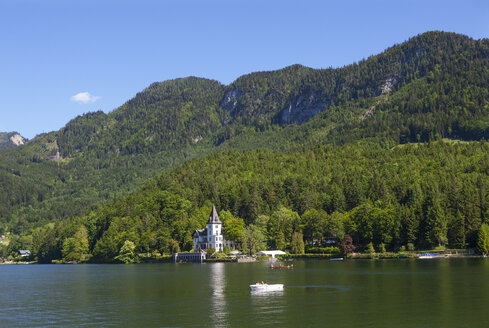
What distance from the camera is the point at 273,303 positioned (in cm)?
6469

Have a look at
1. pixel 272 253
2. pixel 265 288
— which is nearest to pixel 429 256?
pixel 272 253

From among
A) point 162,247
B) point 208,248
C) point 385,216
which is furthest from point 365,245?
point 162,247

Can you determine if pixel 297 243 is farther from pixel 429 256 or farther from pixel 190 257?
pixel 429 256

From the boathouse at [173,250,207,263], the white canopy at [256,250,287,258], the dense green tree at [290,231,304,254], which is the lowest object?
the boathouse at [173,250,207,263]

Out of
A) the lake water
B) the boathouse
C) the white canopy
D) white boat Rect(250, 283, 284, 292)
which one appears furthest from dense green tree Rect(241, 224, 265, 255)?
white boat Rect(250, 283, 284, 292)

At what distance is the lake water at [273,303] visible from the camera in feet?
175

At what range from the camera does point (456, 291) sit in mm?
69125

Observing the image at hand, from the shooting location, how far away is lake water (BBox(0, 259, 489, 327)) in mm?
53375

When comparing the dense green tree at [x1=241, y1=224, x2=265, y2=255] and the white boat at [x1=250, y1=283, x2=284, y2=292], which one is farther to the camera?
the dense green tree at [x1=241, y1=224, x2=265, y2=255]

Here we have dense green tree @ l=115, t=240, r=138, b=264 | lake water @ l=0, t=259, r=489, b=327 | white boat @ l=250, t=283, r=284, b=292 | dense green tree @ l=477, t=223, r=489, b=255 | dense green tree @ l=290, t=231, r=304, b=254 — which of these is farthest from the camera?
dense green tree @ l=115, t=240, r=138, b=264

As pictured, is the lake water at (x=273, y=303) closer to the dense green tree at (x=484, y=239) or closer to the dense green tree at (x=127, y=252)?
the dense green tree at (x=484, y=239)

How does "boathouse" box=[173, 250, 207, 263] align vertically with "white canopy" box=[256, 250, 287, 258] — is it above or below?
below

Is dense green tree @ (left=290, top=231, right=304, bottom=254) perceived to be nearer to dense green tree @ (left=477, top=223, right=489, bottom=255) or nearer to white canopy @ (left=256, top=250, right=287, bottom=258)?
white canopy @ (left=256, top=250, right=287, bottom=258)

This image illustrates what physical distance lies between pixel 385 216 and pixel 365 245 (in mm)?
13709
